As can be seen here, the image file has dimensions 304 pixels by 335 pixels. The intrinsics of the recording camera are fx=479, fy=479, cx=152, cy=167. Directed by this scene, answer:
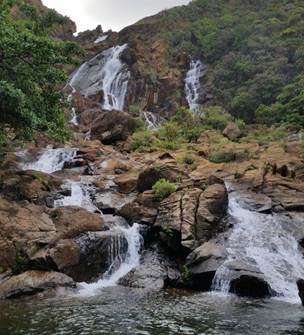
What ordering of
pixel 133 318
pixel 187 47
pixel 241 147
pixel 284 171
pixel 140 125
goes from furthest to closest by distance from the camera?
pixel 187 47 < pixel 140 125 < pixel 241 147 < pixel 284 171 < pixel 133 318

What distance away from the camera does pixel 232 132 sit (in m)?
43.8

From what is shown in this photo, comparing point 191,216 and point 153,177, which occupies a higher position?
point 153,177

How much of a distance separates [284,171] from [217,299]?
14.6 metres

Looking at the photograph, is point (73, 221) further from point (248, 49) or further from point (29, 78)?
point (248, 49)

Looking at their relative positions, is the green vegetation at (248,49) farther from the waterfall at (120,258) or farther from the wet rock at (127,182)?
the waterfall at (120,258)

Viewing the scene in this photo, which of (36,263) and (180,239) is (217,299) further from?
(36,263)

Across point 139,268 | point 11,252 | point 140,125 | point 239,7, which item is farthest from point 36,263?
point 239,7

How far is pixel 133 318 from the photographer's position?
14141mm

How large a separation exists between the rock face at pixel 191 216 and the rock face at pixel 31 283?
5.34 meters

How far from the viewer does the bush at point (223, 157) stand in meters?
34.9

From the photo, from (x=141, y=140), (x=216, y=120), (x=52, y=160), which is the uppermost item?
(x=216, y=120)

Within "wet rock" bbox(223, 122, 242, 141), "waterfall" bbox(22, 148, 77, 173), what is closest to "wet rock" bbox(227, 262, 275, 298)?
"waterfall" bbox(22, 148, 77, 173)

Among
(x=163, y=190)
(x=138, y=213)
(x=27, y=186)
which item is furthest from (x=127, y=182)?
(x=27, y=186)

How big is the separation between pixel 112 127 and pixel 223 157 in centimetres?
1196
